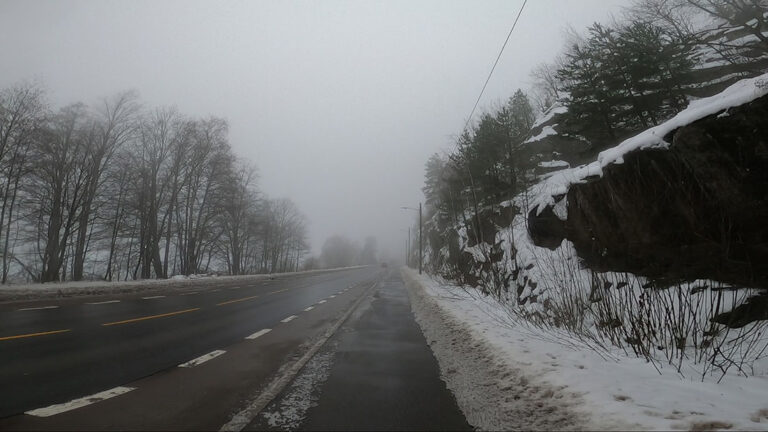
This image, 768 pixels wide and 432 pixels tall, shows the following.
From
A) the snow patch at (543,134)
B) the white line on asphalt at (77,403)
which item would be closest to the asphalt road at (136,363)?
the white line on asphalt at (77,403)

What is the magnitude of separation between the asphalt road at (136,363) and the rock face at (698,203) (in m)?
A: 5.86

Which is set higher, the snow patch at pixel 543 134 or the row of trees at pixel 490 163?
the snow patch at pixel 543 134

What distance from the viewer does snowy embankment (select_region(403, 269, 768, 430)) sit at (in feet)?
10.1

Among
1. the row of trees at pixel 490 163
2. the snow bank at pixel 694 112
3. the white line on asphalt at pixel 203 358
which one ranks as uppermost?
the row of trees at pixel 490 163

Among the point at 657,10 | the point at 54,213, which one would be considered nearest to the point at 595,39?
the point at 657,10

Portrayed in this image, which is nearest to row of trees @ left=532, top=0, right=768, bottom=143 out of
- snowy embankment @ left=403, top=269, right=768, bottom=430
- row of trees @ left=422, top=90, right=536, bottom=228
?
row of trees @ left=422, top=90, right=536, bottom=228

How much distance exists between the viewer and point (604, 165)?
8.42m

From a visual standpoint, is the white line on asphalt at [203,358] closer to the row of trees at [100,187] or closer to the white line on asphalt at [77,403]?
the white line on asphalt at [77,403]

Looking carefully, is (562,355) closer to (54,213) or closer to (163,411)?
(163,411)

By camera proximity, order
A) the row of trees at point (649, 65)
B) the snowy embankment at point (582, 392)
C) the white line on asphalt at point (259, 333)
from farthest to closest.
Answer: the row of trees at point (649, 65)
the white line on asphalt at point (259, 333)
the snowy embankment at point (582, 392)

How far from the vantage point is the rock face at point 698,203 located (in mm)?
5758

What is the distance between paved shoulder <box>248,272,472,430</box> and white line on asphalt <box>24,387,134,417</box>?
69.5 inches

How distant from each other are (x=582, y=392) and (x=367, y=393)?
229cm

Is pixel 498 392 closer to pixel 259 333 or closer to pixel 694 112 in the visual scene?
pixel 259 333
